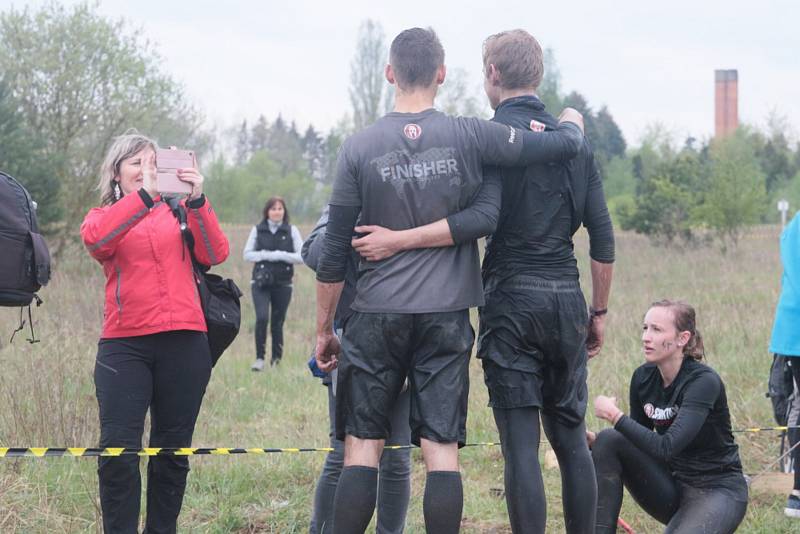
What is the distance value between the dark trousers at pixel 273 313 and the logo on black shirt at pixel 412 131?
7.81 metres

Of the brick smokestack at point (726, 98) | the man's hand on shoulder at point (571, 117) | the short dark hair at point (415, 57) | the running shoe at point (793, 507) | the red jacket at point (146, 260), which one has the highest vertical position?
the brick smokestack at point (726, 98)

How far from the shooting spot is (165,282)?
4.29m

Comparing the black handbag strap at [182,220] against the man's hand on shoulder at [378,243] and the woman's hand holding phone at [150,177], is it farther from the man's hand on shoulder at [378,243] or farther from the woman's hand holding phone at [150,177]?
the man's hand on shoulder at [378,243]

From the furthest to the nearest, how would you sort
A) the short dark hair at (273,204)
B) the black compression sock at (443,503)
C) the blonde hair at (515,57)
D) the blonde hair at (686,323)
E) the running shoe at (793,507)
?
the short dark hair at (273,204), the running shoe at (793,507), the blonde hair at (686,323), the blonde hair at (515,57), the black compression sock at (443,503)

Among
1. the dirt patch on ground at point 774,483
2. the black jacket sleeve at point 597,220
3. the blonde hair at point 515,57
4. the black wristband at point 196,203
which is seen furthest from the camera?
the dirt patch on ground at point 774,483

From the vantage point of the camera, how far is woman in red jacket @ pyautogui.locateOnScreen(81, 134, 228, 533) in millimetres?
4129

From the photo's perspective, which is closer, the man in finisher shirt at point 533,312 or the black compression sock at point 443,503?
the black compression sock at point 443,503

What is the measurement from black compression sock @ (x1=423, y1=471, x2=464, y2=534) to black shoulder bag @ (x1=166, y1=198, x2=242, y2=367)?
1.37 meters

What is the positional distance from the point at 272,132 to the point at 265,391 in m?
88.5

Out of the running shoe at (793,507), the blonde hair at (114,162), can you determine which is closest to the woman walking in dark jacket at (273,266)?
the blonde hair at (114,162)

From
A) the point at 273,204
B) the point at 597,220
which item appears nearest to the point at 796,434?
the point at 597,220

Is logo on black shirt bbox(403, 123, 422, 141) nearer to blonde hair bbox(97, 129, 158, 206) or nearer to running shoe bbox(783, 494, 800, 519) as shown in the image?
blonde hair bbox(97, 129, 158, 206)

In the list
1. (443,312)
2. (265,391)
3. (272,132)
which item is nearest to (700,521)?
(443,312)

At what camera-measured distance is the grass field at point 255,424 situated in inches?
202
